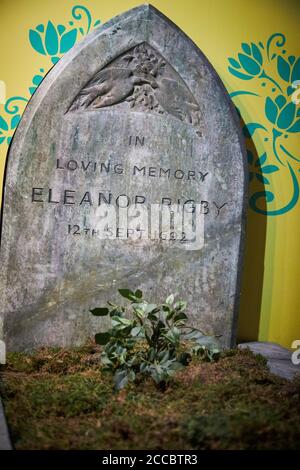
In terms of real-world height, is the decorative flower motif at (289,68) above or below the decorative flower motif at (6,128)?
above

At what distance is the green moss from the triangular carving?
1.31m

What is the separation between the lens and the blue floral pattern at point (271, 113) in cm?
274

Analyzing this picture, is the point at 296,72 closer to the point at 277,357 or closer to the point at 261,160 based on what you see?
the point at 261,160

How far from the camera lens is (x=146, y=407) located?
4.89 ft

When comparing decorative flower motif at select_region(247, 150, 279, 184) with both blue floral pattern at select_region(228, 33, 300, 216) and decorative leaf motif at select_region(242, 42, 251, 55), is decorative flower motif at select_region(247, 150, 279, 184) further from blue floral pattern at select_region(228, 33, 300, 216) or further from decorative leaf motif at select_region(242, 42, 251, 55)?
decorative leaf motif at select_region(242, 42, 251, 55)

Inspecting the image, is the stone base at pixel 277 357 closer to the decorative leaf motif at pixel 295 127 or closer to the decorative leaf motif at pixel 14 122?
the decorative leaf motif at pixel 295 127

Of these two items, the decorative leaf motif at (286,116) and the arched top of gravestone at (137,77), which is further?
the decorative leaf motif at (286,116)

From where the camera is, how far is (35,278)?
214cm

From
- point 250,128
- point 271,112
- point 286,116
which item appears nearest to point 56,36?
point 250,128

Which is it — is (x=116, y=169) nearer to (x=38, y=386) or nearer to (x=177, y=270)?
(x=177, y=270)

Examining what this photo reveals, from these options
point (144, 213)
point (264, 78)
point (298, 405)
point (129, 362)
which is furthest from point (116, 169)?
point (298, 405)

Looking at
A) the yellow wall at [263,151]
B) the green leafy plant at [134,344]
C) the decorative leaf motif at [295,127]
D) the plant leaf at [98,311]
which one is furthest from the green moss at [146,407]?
the decorative leaf motif at [295,127]

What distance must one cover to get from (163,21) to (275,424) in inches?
79.6

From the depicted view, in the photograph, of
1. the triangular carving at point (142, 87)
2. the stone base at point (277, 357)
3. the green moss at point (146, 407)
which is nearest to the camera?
the green moss at point (146, 407)
